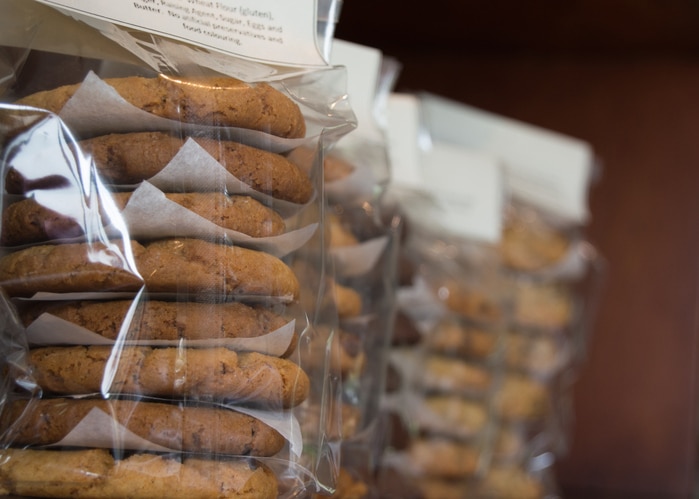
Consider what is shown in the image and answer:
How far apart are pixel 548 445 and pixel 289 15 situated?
91cm

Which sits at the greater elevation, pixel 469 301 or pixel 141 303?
pixel 141 303

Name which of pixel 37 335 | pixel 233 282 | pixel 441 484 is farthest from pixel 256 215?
pixel 441 484

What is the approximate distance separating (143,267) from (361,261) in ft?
1.07

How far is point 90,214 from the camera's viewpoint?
A: 1.91ft

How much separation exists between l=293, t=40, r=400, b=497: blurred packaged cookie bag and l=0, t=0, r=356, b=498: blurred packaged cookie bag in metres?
0.18

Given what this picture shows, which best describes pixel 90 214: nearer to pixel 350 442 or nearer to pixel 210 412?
pixel 210 412

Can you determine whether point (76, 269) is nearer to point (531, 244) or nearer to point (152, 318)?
point (152, 318)

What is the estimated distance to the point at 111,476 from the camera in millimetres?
554

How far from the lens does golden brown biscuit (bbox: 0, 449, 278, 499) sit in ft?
1.81

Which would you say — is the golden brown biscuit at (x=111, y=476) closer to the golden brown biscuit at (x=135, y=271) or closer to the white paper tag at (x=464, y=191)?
the golden brown biscuit at (x=135, y=271)

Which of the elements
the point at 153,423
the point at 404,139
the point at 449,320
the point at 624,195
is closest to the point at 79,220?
the point at 153,423

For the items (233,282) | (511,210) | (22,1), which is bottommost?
(511,210)

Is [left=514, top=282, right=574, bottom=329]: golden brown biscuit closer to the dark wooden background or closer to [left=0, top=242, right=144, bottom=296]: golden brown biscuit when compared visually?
the dark wooden background

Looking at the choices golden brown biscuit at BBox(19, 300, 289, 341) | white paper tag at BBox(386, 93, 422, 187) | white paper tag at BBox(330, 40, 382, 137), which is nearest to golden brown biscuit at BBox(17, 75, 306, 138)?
golden brown biscuit at BBox(19, 300, 289, 341)
